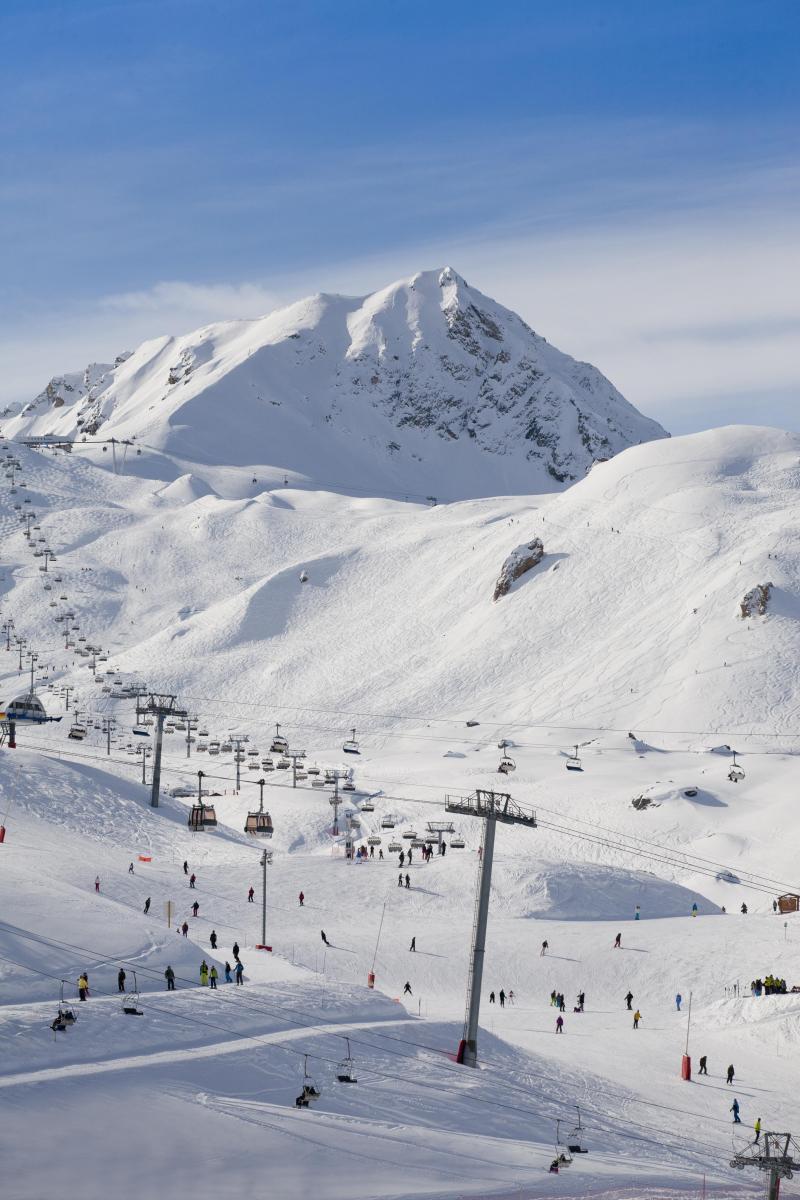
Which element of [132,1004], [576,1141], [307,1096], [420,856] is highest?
[420,856]

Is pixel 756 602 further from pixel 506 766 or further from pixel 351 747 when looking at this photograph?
pixel 351 747

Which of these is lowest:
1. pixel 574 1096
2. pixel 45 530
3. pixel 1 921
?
pixel 574 1096

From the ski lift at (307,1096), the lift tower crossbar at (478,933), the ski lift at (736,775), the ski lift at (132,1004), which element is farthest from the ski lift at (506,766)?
the ski lift at (307,1096)

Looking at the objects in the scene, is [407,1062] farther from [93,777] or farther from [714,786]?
[714,786]

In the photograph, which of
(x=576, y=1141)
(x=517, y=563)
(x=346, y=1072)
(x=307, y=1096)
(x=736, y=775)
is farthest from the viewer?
(x=517, y=563)

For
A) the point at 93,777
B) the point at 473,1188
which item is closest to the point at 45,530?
the point at 93,777

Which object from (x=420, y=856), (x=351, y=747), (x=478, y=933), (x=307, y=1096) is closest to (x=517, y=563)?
(x=351, y=747)
